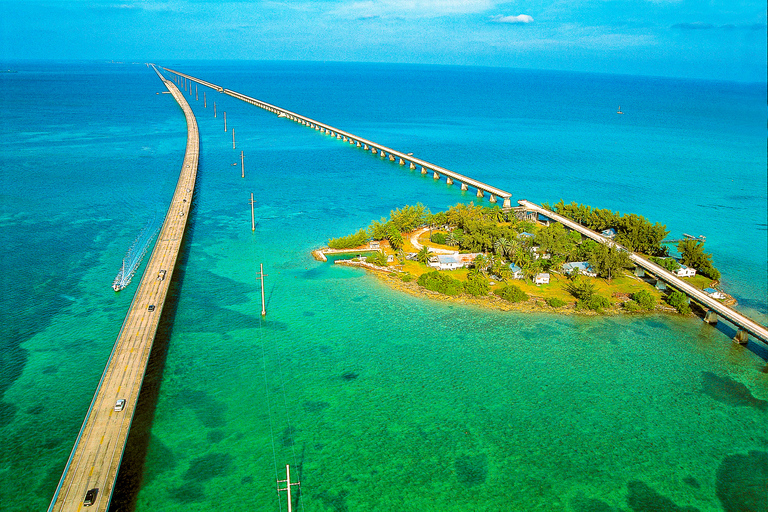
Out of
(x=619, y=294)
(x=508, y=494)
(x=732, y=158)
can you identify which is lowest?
(x=508, y=494)

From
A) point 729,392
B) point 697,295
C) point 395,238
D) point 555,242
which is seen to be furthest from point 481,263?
point 729,392

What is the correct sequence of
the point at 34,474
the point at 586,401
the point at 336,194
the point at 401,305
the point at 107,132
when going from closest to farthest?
the point at 34,474
the point at 586,401
the point at 401,305
the point at 336,194
the point at 107,132

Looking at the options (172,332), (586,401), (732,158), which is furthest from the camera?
(732,158)

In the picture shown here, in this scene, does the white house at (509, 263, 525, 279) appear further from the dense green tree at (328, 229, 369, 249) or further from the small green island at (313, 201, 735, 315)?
the dense green tree at (328, 229, 369, 249)

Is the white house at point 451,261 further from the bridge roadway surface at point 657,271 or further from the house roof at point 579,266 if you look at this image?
the bridge roadway surface at point 657,271

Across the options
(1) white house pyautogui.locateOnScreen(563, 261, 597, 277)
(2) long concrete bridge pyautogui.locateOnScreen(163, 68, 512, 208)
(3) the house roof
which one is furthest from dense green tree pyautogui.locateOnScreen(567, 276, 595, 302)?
(2) long concrete bridge pyautogui.locateOnScreen(163, 68, 512, 208)

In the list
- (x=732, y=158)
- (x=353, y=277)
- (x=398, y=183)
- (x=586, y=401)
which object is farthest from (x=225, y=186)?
(x=732, y=158)

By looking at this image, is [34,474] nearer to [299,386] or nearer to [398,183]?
[299,386]

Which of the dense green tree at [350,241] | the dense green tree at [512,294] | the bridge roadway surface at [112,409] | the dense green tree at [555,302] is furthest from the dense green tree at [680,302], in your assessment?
the bridge roadway surface at [112,409]
